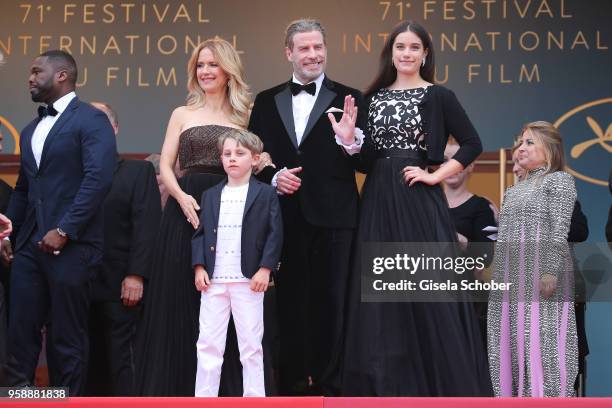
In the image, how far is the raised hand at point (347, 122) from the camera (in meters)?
5.95

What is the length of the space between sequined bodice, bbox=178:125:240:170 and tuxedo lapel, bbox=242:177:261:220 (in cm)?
36

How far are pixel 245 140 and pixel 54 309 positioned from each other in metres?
1.22

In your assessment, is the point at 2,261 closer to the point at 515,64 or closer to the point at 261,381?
the point at 261,381

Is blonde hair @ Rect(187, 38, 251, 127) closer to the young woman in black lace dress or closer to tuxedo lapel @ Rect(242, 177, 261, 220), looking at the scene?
tuxedo lapel @ Rect(242, 177, 261, 220)

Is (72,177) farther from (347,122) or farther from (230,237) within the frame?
(347,122)

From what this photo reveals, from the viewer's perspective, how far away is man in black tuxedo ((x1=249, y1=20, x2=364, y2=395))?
6129mm

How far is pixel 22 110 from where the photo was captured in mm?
8898

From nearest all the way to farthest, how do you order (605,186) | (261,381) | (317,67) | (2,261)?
(261,381) < (317,67) < (2,261) < (605,186)

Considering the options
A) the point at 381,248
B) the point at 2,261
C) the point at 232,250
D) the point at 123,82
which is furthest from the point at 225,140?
the point at 123,82

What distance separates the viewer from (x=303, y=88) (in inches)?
250

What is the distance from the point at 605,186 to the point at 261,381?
3.65 meters

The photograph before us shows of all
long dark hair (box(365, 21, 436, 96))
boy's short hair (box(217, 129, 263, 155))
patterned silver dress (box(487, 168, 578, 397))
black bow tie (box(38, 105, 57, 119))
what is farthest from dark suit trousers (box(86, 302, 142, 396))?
patterned silver dress (box(487, 168, 578, 397))

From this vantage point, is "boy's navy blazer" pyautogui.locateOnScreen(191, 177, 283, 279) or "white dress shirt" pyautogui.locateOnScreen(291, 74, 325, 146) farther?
"white dress shirt" pyautogui.locateOnScreen(291, 74, 325, 146)
